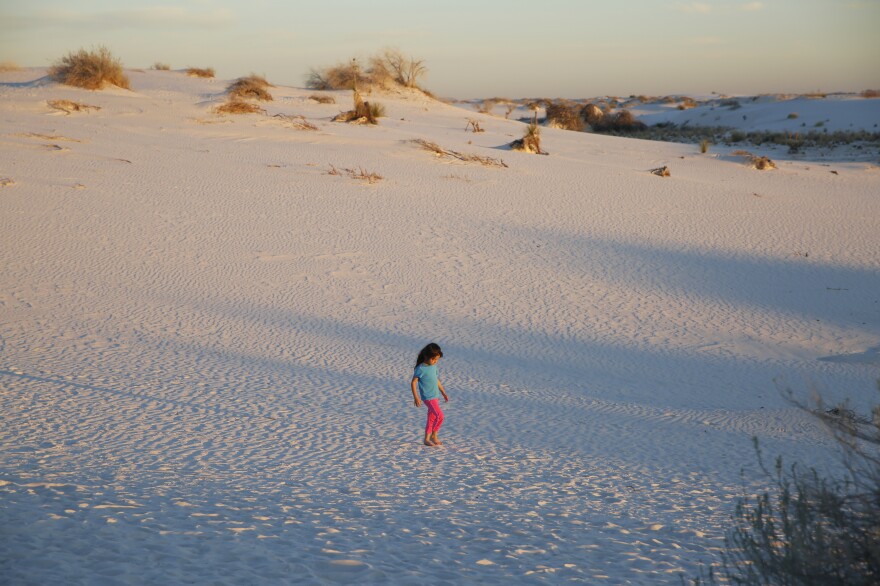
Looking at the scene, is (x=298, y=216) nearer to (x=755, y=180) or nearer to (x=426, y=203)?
(x=426, y=203)

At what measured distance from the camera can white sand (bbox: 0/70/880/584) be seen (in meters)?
4.82

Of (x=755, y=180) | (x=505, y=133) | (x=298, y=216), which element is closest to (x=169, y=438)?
(x=298, y=216)

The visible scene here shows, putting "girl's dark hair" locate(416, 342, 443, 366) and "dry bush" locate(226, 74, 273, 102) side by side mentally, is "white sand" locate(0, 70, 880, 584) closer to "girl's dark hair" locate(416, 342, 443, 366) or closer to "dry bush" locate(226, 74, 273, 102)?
"girl's dark hair" locate(416, 342, 443, 366)

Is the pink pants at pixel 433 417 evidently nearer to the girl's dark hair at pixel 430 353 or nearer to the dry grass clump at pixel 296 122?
the girl's dark hair at pixel 430 353

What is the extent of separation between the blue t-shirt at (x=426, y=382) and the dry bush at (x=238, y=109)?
2074 centimetres

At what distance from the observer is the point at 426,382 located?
23.6 ft

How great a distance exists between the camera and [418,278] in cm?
1392

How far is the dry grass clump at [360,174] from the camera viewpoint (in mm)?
19312

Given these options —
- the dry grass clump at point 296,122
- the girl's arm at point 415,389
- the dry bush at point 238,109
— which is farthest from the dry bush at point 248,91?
the girl's arm at point 415,389

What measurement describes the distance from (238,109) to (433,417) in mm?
20981

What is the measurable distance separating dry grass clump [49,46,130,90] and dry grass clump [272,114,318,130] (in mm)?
7554

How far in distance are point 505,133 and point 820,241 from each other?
14.6 m

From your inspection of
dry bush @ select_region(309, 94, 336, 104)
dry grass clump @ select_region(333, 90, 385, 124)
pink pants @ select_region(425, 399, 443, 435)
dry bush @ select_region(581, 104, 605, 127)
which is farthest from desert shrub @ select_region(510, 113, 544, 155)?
dry bush @ select_region(581, 104, 605, 127)

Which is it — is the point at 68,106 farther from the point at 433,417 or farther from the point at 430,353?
the point at 433,417
